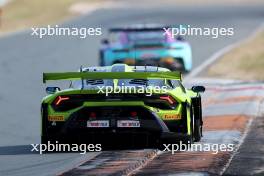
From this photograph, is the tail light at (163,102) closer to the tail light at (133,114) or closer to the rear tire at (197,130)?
the tail light at (133,114)

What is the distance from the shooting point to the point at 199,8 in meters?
70.7

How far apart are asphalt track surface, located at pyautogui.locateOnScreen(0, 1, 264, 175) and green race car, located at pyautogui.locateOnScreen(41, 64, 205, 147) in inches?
13.4

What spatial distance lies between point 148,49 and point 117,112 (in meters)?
14.3

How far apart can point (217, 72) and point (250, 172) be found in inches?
770

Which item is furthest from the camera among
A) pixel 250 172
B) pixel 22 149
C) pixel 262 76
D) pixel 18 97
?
pixel 262 76

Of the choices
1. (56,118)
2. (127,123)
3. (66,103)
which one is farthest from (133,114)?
(56,118)

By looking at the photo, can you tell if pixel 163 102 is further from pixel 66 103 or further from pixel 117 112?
pixel 66 103

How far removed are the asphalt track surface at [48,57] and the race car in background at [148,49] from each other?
80.7 inches

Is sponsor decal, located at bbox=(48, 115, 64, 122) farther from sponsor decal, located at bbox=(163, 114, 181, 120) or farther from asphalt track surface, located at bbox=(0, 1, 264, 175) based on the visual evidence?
sponsor decal, located at bbox=(163, 114, 181, 120)

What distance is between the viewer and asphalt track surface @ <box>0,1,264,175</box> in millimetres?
13836

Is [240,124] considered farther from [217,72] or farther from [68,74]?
[217,72]

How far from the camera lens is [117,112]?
13.7 meters

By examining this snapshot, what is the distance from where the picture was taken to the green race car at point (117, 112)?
45.1 feet

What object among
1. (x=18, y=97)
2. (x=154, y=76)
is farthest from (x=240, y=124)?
(x=18, y=97)
